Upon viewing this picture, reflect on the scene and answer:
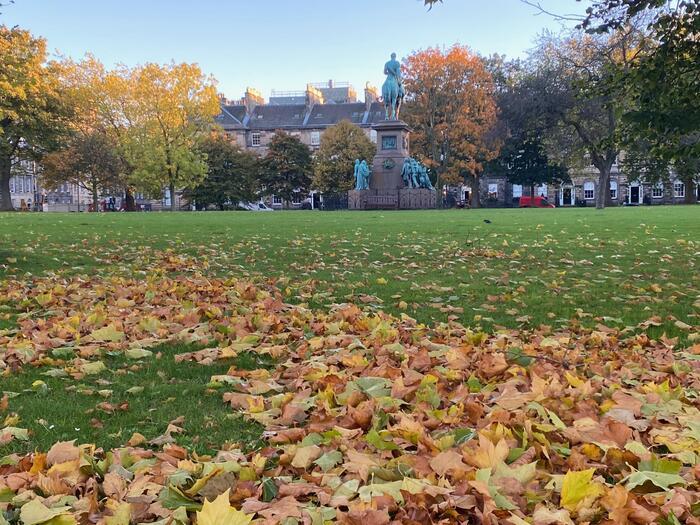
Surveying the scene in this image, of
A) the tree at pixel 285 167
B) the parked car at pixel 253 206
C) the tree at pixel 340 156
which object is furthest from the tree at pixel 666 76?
the tree at pixel 285 167

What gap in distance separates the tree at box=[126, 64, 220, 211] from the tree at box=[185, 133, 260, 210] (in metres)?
8.88

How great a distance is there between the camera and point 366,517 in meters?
2.05

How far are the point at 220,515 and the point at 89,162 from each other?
55041 millimetres

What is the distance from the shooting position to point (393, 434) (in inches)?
114

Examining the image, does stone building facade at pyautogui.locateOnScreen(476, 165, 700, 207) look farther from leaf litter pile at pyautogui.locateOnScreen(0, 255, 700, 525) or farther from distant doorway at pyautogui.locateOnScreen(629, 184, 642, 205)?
leaf litter pile at pyautogui.locateOnScreen(0, 255, 700, 525)

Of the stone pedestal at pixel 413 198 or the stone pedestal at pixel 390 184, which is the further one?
the stone pedestal at pixel 390 184

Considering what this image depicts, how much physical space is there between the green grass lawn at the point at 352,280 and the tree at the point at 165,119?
122ft

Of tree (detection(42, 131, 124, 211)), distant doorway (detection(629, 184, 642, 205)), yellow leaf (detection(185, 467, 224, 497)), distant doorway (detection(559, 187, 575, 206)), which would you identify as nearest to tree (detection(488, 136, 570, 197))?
distant doorway (detection(559, 187, 575, 206))

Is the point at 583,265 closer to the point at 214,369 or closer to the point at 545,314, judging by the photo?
the point at 545,314

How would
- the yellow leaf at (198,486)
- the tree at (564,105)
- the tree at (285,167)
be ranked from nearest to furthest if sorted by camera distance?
the yellow leaf at (198,486)
the tree at (564,105)
the tree at (285,167)

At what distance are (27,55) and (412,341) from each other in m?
43.4

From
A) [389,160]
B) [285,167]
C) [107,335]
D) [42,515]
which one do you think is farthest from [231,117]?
[42,515]

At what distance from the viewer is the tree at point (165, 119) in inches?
2026

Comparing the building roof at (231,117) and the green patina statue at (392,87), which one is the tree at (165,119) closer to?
the green patina statue at (392,87)
